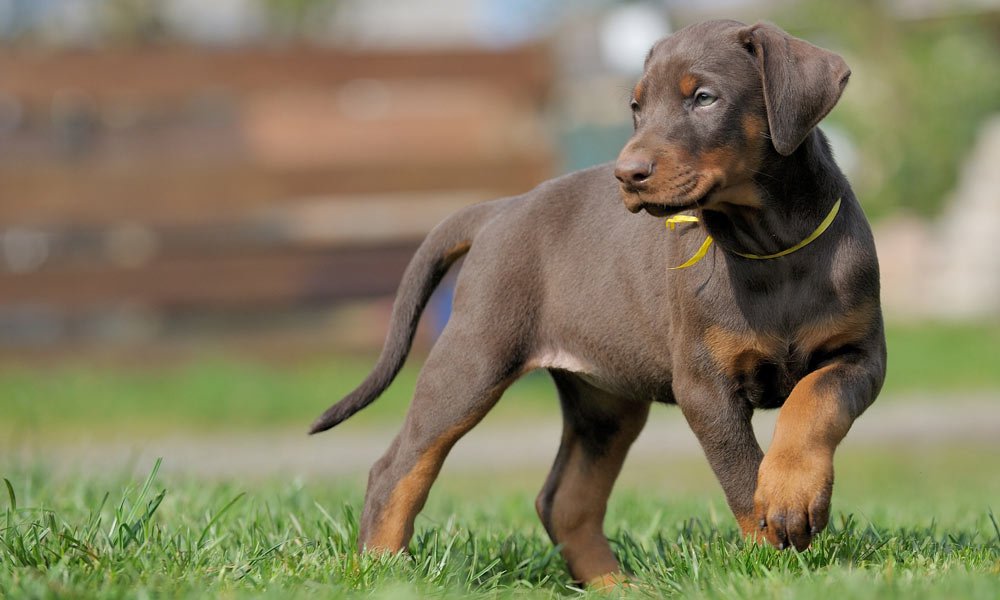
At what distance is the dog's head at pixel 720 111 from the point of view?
11.1 ft

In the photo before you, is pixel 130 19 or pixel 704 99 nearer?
pixel 704 99

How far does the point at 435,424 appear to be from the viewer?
13.1 ft

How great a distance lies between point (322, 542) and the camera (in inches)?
156

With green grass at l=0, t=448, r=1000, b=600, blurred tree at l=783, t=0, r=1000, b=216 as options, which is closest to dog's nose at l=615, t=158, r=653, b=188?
green grass at l=0, t=448, r=1000, b=600

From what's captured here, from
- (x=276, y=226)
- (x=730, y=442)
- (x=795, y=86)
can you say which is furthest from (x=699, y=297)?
(x=276, y=226)

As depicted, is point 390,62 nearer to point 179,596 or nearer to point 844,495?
point 844,495

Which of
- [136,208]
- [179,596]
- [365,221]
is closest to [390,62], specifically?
[365,221]

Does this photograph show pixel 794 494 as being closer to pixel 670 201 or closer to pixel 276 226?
pixel 670 201

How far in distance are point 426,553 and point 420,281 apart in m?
0.97

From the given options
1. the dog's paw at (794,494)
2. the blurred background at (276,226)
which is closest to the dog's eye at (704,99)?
the dog's paw at (794,494)

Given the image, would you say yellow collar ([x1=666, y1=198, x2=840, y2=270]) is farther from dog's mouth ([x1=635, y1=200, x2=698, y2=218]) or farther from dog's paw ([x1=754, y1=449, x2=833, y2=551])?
dog's paw ([x1=754, y1=449, x2=833, y2=551])

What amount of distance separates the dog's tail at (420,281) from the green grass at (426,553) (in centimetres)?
50

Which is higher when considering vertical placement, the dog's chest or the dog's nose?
the dog's nose

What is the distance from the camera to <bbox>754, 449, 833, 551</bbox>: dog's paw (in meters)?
3.25
